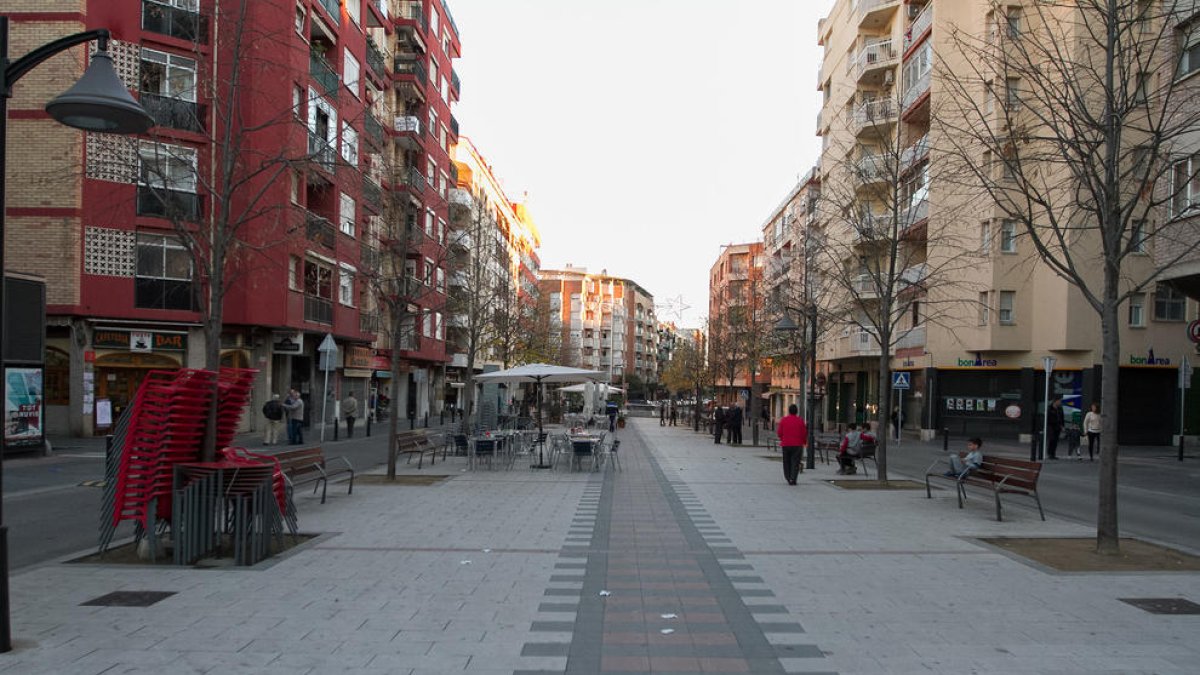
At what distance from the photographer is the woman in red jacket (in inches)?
637

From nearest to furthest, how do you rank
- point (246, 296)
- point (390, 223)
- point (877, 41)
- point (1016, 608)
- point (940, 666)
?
point (940, 666), point (1016, 608), point (390, 223), point (246, 296), point (877, 41)

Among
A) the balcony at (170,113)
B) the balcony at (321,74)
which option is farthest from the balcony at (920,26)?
the balcony at (170,113)

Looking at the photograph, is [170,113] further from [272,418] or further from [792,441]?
[792,441]

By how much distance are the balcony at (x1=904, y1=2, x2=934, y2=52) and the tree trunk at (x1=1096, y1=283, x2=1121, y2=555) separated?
99.1ft

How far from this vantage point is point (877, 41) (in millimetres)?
42781

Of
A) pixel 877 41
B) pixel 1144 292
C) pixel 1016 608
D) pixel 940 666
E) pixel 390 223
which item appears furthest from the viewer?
pixel 877 41

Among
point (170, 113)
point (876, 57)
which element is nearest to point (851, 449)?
point (170, 113)

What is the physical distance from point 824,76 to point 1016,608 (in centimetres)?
4952

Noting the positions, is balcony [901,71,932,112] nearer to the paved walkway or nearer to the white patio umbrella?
the white patio umbrella

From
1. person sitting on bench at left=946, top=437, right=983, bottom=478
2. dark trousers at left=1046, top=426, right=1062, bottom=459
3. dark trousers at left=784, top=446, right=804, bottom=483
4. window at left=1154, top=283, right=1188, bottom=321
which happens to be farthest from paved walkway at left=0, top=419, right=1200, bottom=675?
window at left=1154, top=283, right=1188, bottom=321

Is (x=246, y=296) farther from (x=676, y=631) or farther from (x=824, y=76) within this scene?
(x=824, y=76)

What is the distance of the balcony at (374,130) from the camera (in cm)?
1638

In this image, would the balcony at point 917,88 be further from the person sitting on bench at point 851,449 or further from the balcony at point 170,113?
the balcony at point 170,113

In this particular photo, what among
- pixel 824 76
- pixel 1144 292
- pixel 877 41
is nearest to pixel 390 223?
pixel 1144 292
